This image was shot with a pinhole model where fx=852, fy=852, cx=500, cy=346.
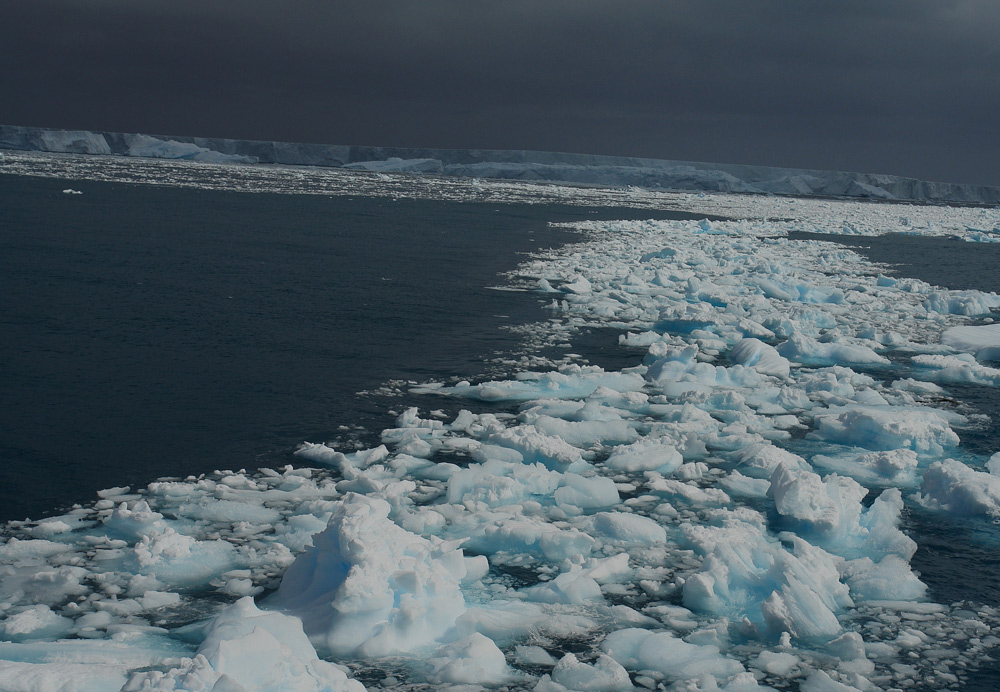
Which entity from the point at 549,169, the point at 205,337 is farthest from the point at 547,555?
the point at 549,169

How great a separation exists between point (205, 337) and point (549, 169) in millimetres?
82174

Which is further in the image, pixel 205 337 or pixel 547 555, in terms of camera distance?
pixel 205 337

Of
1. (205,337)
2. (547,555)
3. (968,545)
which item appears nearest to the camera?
(547,555)

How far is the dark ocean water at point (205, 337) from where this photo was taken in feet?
16.7

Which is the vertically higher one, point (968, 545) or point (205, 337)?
point (205, 337)

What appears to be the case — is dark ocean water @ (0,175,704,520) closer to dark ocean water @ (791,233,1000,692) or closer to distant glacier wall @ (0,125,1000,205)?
dark ocean water @ (791,233,1000,692)

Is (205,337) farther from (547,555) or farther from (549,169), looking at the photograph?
(549,169)

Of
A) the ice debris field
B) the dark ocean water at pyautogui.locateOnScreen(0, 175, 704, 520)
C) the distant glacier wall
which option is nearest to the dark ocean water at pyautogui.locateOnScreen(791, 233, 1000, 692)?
the ice debris field

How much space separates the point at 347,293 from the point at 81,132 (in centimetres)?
9003

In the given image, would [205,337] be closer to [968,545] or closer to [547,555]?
[547,555]

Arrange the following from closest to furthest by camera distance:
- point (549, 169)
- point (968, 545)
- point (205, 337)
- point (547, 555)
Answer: point (547, 555) → point (968, 545) → point (205, 337) → point (549, 169)

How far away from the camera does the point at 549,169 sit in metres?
87.7

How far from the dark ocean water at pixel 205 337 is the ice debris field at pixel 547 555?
1.71 ft

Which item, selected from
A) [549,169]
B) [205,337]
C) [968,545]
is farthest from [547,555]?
[549,169]
